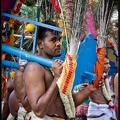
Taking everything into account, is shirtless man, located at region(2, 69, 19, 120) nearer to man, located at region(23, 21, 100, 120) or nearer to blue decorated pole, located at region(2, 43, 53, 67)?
blue decorated pole, located at region(2, 43, 53, 67)

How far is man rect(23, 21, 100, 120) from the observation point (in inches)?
91.0

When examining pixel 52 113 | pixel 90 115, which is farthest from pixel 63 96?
pixel 90 115

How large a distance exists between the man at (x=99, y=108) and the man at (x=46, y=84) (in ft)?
4.08

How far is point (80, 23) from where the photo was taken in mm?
2391

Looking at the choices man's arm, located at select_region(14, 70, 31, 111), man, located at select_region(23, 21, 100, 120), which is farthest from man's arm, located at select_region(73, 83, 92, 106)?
man's arm, located at select_region(14, 70, 31, 111)

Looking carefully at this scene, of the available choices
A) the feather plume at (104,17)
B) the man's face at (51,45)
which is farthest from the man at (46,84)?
the feather plume at (104,17)

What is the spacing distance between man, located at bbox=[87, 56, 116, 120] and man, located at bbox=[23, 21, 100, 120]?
1.24 meters

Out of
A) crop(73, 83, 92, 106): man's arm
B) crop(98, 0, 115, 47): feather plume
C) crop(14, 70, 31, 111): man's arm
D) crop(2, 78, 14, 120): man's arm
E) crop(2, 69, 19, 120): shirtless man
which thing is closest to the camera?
crop(98, 0, 115, 47): feather plume

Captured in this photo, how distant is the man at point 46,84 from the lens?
2.31 metres

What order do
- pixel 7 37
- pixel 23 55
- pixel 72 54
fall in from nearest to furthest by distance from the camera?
pixel 72 54, pixel 23 55, pixel 7 37

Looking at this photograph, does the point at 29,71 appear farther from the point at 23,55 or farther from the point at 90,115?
the point at 90,115

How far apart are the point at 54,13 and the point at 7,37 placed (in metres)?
0.52

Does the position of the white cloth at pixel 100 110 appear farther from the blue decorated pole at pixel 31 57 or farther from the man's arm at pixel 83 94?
the blue decorated pole at pixel 31 57

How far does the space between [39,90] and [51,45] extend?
0.45m
